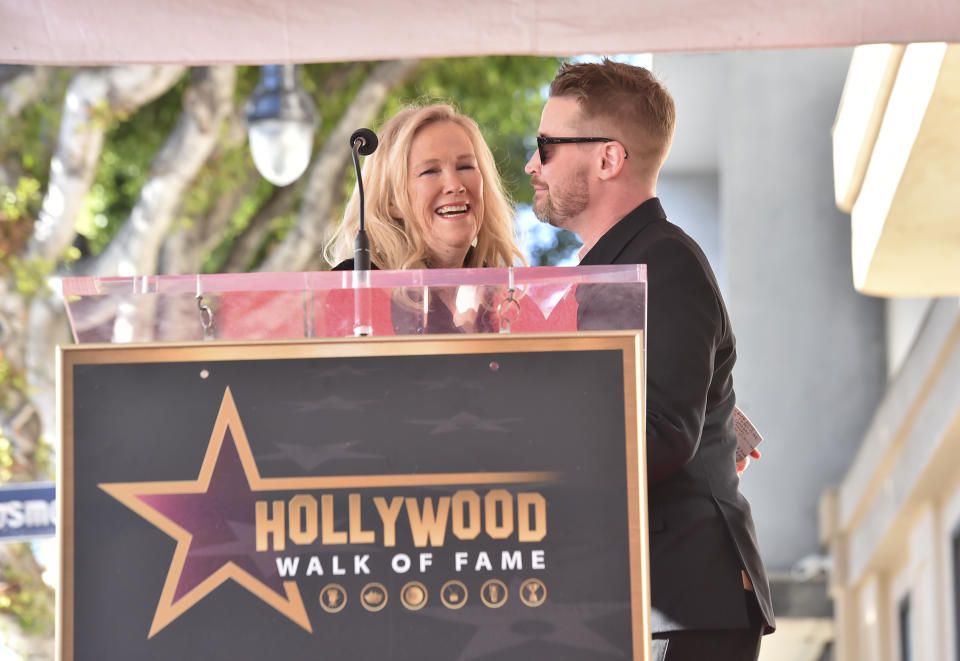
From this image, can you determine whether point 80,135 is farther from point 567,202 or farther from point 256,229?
point 567,202

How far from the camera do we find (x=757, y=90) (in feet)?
54.0

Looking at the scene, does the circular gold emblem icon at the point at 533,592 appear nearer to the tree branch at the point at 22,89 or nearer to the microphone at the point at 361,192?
the microphone at the point at 361,192

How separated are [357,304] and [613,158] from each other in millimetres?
1196

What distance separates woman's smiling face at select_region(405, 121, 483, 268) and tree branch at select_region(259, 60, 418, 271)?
315 inches

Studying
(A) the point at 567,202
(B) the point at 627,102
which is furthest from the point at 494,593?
(B) the point at 627,102

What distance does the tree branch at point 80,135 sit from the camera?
9.41 metres

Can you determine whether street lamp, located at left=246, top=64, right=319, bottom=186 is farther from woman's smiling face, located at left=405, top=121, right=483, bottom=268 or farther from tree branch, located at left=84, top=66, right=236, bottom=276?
woman's smiling face, located at left=405, top=121, right=483, bottom=268

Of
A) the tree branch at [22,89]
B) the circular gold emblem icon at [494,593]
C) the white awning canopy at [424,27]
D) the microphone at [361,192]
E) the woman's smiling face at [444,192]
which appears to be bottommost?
the circular gold emblem icon at [494,593]

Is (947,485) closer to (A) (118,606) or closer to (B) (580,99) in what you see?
(B) (580,99)

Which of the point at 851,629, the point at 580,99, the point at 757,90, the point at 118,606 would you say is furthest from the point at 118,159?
the point at 118,606

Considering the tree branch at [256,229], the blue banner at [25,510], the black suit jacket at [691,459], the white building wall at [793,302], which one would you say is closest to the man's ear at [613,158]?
the black suit jacket at [691,459]

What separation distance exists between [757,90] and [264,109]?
8.66 meters

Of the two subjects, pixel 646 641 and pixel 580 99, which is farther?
pixel 580 99

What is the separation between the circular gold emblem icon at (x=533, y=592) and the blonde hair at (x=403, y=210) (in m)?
1.55
